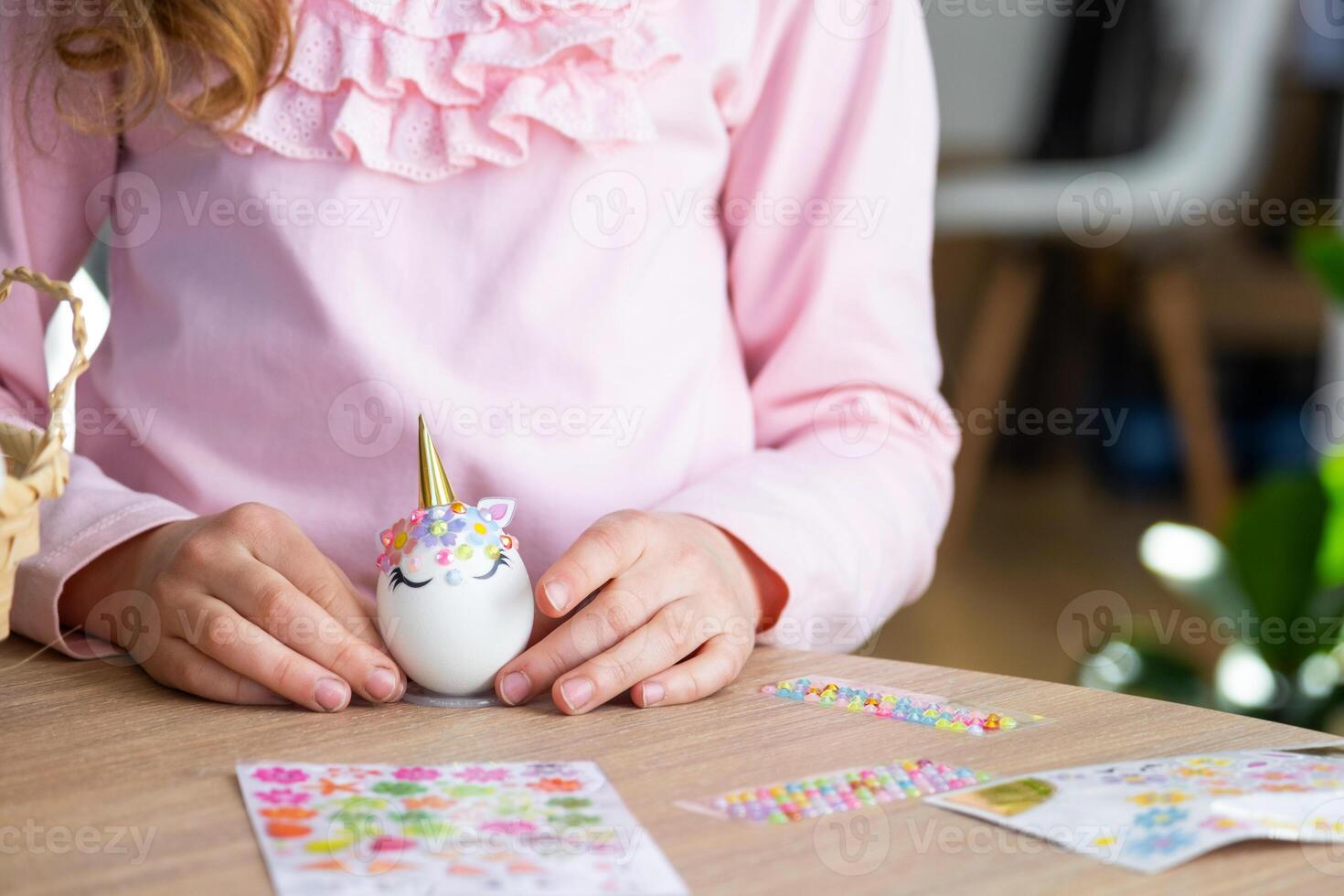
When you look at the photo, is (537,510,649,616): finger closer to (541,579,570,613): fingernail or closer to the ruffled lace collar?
(541,579,570,613): fingernail

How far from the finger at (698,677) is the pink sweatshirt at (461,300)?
87 millimetres

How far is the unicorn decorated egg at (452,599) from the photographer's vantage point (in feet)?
1.96

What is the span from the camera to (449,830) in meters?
0.48

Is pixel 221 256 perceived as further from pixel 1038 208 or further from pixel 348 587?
pixel 1038 208

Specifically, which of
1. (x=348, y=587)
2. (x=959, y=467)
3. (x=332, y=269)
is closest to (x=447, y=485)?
(x=348, y=587)

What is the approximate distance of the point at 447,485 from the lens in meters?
0.65

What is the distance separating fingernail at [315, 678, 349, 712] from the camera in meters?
0.60

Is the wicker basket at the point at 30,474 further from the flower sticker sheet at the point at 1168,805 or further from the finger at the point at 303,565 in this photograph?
the flower sticker sheet at the point at 1168,805

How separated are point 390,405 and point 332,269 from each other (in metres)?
0.08

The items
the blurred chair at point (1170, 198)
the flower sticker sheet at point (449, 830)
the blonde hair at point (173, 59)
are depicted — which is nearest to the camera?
the flower sticker sheet at point (449, 830)

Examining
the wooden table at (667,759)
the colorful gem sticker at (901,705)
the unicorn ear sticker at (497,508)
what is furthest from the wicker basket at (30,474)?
the colorful gem sticker at (901,705)

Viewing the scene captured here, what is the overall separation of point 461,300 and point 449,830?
37 centimetres

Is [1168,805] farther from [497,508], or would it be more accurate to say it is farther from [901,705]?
[497,508]

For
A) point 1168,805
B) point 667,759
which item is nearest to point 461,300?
point 667,759
